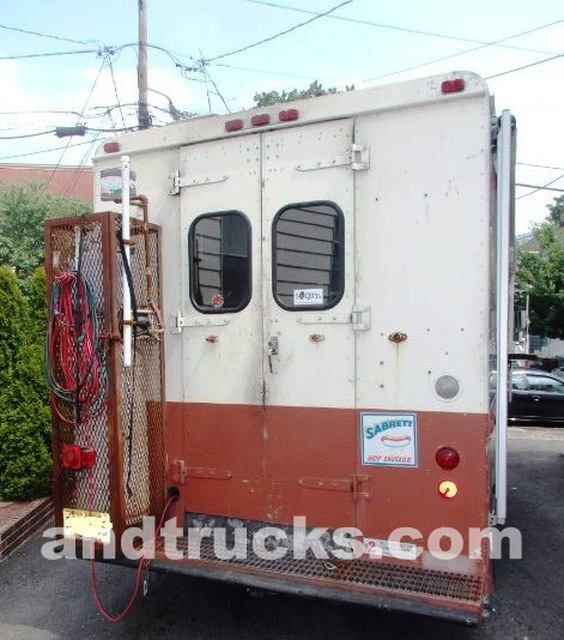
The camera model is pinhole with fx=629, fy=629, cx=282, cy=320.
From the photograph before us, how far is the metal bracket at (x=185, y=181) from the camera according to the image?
12.8 ft

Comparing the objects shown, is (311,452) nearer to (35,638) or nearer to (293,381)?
(293,381)

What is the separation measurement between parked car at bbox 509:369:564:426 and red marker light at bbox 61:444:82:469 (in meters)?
12.2

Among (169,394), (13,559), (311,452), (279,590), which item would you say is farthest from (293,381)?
(13,559)

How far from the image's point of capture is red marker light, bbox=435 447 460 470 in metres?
3.29

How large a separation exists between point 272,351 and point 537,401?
1220 centimetres

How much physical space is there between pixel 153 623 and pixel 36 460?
2.40 m

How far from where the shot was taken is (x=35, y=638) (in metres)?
3.88

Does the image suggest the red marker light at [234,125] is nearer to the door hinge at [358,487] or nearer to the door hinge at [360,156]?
the door hinge at [360,156]

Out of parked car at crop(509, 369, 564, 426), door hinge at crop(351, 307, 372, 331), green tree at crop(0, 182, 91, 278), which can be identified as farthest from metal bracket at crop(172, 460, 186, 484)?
green tree at crop(0, 182, 91, 278)

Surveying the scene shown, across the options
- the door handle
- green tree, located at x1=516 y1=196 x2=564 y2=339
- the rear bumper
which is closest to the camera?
the rear bumper

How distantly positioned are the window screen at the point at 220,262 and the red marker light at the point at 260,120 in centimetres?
54

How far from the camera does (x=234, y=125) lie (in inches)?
152

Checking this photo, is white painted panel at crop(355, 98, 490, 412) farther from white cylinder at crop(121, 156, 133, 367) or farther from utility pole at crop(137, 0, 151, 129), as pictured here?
utility pole at crop(137, 0, 151, 129)

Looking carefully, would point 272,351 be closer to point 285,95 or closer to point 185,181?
point 185,181
